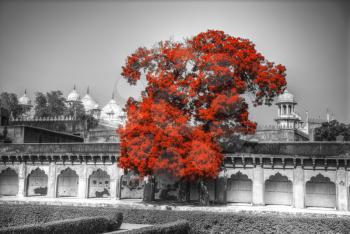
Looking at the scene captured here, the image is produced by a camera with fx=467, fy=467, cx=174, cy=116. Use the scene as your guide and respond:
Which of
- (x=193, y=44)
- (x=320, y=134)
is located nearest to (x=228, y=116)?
(x=193, y=44)

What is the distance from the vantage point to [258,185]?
34969 millimetres

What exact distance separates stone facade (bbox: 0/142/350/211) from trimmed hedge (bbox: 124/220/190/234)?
10190 mm

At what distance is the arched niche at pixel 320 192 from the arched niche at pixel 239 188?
14.3 ft

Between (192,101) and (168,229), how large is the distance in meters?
13.4

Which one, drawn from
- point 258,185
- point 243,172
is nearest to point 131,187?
point 243,172

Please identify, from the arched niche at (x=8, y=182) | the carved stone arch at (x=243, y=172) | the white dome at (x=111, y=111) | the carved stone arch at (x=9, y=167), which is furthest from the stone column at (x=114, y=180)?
the white dome at (x=111, y=111)

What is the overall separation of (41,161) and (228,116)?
711 inches

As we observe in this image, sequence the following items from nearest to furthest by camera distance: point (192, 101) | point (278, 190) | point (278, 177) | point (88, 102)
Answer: point (192, 101) < point (278, 190) < point (278, 177) < point (88, 102)

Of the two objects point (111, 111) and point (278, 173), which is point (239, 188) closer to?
point (278, 173)

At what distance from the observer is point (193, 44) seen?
32.3 m

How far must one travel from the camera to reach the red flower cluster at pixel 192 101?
98.3 feet

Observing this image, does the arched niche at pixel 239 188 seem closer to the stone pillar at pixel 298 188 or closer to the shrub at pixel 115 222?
the stone pillar at pixel 298 188

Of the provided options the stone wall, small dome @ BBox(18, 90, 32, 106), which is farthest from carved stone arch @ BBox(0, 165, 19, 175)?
small dome @ BBox(18, 90, 32, 106)

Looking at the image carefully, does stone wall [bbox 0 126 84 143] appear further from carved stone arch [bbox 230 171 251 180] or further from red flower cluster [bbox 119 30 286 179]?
carved stone arch [bbox 230 171 251 180]
